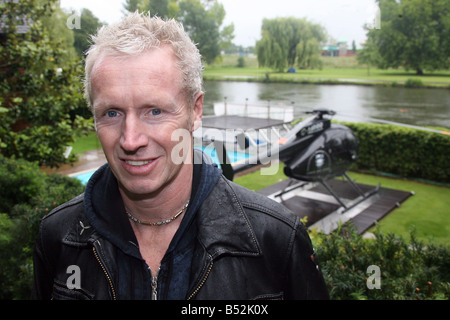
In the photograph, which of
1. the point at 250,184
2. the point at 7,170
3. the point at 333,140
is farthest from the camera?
the point at 250,184

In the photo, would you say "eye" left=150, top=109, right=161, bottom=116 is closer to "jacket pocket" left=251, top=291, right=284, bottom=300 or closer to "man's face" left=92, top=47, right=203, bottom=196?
"man's face" left=92, top=47, right=203, bottom=196

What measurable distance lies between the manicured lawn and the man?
4971mm

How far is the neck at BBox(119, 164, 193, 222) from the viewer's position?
57.7 inches

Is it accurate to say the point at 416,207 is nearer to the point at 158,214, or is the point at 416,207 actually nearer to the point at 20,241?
the point at 20,241

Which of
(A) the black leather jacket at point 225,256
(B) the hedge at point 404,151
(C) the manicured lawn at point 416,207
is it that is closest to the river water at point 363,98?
(B) the hedge at point 404,151

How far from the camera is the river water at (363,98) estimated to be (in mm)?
7078

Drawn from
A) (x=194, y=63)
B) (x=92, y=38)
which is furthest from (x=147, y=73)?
(x=92, y=38)

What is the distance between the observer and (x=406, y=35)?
5906 millimetres

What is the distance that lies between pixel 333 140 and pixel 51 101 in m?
5.69

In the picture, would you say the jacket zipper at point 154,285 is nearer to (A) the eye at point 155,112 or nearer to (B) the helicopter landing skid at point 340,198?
(A) the eye at point 155,112

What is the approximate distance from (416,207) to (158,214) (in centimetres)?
829
